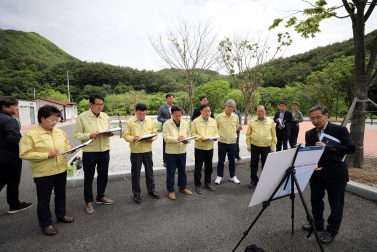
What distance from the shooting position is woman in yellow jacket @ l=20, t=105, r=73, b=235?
2326 millimetres

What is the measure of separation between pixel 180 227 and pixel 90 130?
2.19 meters

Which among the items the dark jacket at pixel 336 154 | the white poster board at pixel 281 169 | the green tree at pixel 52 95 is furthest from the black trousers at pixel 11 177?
the green tree at pixel 52 95

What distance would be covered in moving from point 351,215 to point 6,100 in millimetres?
5977

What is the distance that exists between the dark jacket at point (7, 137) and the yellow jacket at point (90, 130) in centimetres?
83

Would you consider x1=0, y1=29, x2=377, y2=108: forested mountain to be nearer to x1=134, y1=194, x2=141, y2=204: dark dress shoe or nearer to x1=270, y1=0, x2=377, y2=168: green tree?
x1=270, y1=0, x2=377, y2=168: green tree

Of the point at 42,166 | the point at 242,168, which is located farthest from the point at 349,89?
the point at 42,166

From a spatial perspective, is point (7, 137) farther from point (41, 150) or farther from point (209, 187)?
point (209, 187)

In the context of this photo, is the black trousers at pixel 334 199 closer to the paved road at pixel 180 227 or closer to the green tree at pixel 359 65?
the paved road at pixel 180 227

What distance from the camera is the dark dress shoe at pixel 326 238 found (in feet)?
7.30

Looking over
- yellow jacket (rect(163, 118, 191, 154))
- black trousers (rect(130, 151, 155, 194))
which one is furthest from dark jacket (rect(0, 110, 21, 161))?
yellow jacket (rect(163, 118, 191, 154))

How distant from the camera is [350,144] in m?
2.14

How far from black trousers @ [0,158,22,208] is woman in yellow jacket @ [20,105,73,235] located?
845mm

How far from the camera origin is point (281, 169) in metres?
1.81

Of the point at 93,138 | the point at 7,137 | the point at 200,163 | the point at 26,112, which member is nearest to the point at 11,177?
the point at 7,137
